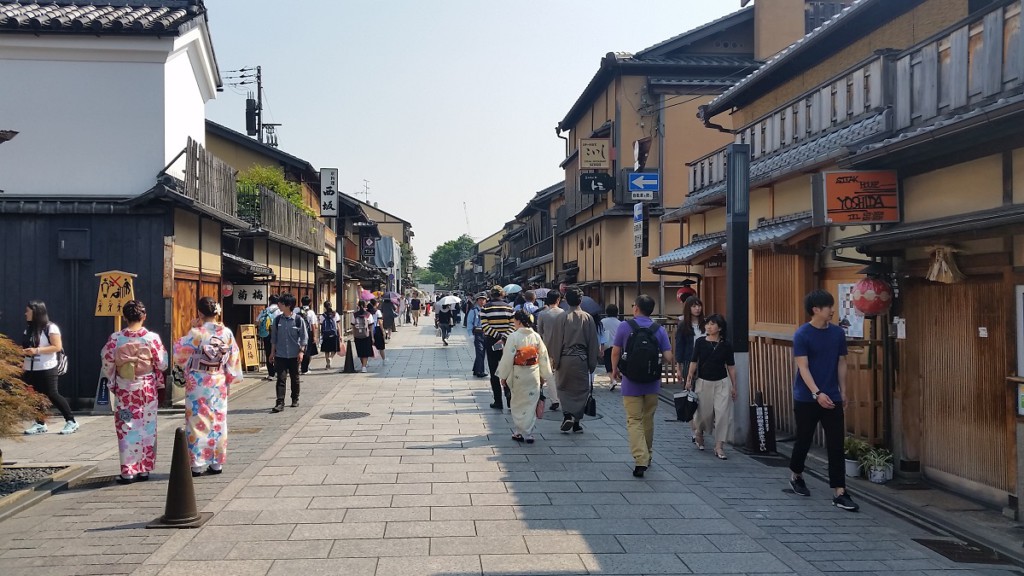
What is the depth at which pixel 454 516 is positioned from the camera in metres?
6.49

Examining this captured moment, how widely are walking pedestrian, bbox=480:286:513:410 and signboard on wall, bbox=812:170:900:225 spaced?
222 inches

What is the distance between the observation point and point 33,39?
1246 centimetres

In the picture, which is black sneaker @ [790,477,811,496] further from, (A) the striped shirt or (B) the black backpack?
(A) the striped shirt

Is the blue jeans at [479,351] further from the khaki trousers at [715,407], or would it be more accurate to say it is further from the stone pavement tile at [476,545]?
the stone pavement tile at [476,545]

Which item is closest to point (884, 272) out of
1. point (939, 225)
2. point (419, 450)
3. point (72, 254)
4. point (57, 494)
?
point (939, 225)

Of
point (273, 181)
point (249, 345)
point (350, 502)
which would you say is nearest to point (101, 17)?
point (249, 345)

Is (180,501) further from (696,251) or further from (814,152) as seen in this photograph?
(696,251)

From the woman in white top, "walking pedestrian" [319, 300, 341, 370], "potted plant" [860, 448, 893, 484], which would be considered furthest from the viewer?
"walking pedestrian" [319, 300, 341, 370]

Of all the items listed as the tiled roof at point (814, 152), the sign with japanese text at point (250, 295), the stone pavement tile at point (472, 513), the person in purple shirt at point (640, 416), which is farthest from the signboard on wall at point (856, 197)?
the sign with japanese text at point (250, 295)

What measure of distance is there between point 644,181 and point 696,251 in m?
4.27

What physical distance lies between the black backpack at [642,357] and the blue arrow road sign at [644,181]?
981cm

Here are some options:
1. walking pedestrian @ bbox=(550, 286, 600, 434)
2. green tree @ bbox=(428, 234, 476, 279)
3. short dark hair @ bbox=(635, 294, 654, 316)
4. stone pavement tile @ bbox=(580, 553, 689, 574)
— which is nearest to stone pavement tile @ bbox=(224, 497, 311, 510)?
stone pavement tile @ bbox=(580, 553, 689, 574)

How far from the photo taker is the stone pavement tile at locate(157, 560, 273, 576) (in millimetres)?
5125

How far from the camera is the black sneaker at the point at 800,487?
738 cm
